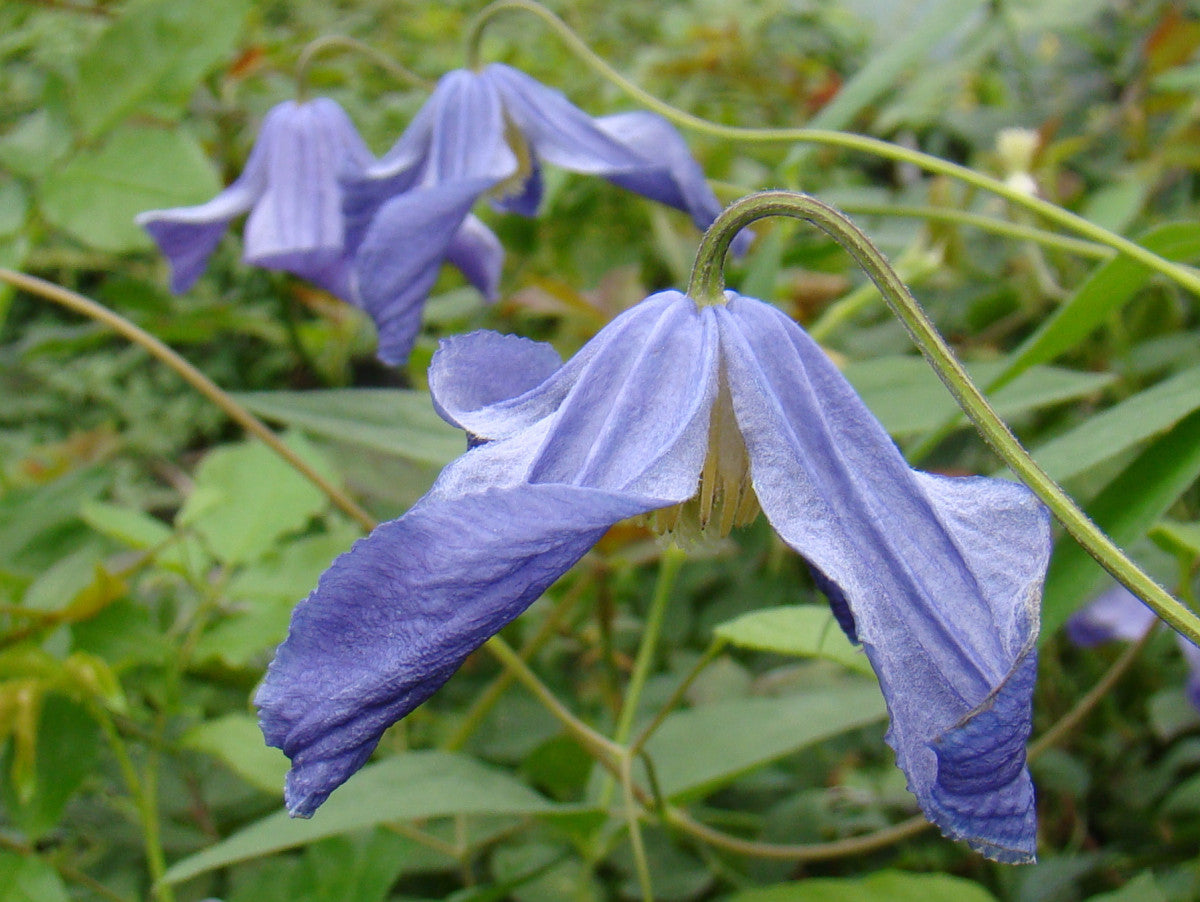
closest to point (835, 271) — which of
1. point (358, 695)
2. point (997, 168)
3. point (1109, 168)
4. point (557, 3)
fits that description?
point (997, 168)

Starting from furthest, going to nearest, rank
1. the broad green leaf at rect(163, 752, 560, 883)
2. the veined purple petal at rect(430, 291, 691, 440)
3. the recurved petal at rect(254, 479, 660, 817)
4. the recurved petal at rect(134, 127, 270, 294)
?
the recurved petal at rect(134, 127, 270, 294) → the broad green leaf at rect(163, 752, 560, 883) → the veined purple petal at rect(430, 291, 691, 440) → the recurved petal at rect(254, 479, 660, 817)

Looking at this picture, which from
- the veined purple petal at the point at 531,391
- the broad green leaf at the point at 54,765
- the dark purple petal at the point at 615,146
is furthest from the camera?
the dark purple petal at the point at 615,146

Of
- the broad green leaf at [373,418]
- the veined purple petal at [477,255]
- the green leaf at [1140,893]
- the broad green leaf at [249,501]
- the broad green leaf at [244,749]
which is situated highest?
the veined purple petal at [477,255]

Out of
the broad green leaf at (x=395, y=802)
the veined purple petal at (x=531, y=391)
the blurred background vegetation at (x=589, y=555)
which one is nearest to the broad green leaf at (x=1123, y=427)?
the blurred background vegetation at (x=589, y=555)

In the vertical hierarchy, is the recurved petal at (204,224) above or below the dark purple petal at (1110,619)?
above

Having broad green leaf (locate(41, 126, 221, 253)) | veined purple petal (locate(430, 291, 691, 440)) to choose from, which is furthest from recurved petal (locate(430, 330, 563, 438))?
broad green leaf (locate(41, 126, 221, 253))

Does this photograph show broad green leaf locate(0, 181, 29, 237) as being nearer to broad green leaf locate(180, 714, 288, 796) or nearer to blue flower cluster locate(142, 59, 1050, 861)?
broad green leaf locate(180, 714, 288, 796)

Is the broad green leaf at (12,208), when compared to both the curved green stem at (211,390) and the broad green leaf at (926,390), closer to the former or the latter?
the curved green stem at (211,390)
